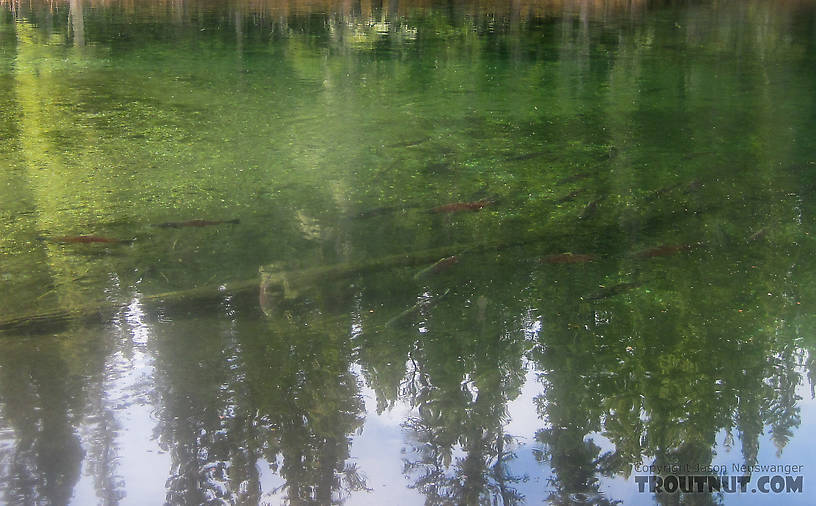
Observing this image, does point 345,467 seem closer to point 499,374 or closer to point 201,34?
point 499,374

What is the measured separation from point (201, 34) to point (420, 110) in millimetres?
6561

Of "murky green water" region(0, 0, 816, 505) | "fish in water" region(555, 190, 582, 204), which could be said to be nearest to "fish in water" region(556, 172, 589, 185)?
"murky green water" region(0, 0, 816, 505)

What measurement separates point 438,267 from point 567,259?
0.61 metres

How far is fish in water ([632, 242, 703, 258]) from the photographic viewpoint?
13.0 feet

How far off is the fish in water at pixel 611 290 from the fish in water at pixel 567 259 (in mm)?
288

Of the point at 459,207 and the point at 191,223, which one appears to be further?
the point at 459,207

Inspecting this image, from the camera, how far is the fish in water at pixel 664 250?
156 inches

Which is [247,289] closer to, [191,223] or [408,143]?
[191,223]

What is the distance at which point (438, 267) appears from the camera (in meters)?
3.84

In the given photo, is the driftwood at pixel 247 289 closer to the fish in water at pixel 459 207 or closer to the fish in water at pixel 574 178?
the fish in water at pixel 459 207

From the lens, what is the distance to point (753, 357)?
3.10 m

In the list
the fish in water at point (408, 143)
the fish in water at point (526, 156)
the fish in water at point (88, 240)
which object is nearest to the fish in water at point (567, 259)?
the fish in water at point (526, 156)

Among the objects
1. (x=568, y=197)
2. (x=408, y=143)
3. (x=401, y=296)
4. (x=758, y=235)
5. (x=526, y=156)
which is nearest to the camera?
(x=401, y=296)

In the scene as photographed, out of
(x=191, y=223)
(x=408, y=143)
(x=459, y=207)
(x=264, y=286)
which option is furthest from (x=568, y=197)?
(x=191, y=223)
